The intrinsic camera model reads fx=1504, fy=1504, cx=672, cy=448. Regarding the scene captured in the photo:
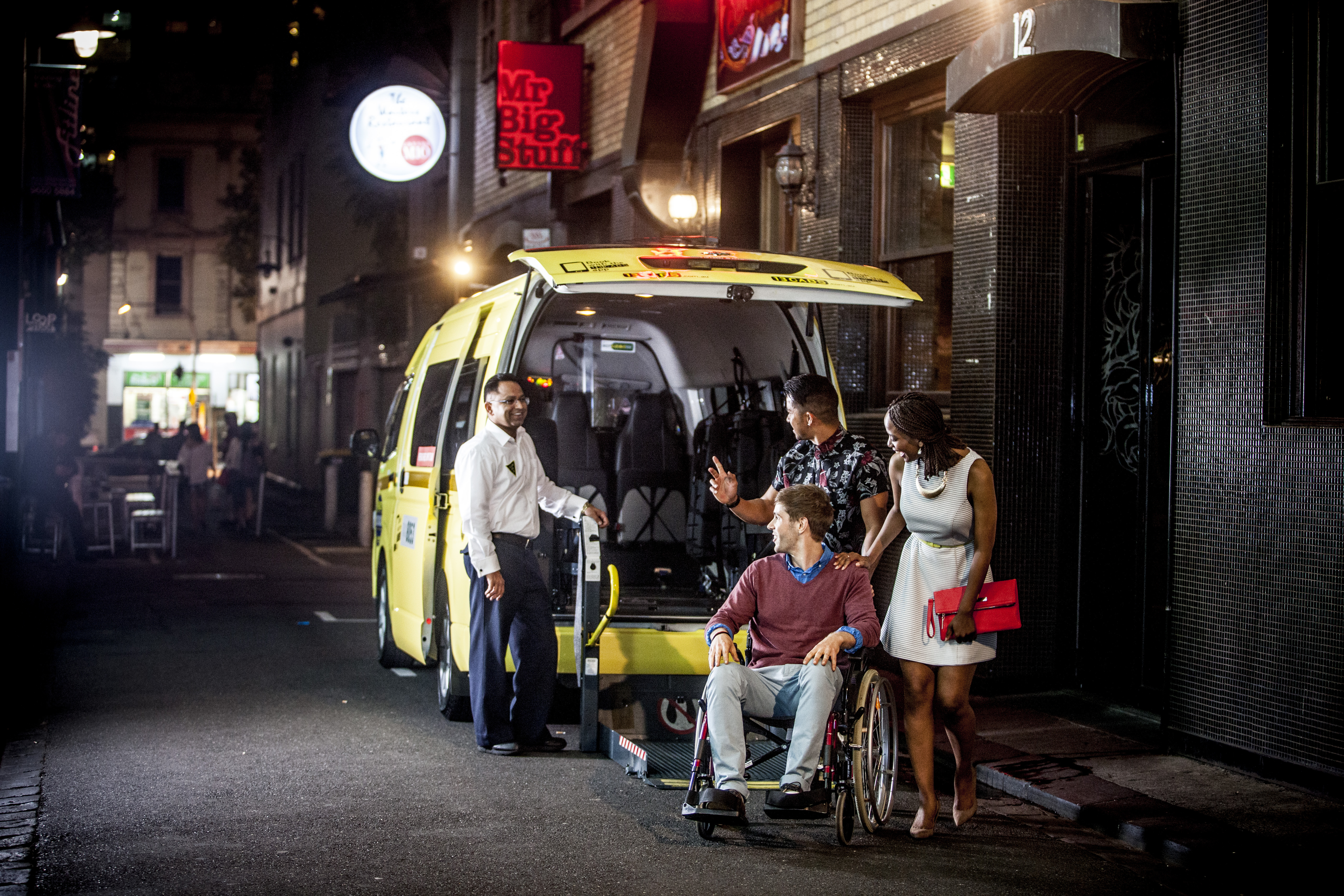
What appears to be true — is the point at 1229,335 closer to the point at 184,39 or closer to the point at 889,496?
the point at 889,496

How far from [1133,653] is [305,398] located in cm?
3389

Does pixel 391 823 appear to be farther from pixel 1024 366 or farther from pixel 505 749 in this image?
pixel 1024 366

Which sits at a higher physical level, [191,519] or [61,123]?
[61,123]

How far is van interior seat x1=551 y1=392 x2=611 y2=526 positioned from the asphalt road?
163 centimetres

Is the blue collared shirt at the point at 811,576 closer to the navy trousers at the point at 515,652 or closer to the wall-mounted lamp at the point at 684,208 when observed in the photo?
the navy trousers at the point at 515,652

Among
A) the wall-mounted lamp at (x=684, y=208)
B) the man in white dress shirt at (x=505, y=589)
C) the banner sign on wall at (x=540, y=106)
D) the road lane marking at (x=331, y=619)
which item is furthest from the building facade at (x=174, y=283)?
the man in white dress shirt at (x=505, y=589)

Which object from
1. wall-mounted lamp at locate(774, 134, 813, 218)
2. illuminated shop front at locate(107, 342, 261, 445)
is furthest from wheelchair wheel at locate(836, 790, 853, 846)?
illuminated shop front at locate(107, 342, 261, 445)

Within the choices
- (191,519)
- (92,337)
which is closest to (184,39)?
(92,337)

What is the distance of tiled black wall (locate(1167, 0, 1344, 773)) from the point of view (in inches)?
260

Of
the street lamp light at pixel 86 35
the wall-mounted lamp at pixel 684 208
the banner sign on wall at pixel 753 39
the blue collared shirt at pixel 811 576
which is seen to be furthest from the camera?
the street lamp light at pixel 86 35

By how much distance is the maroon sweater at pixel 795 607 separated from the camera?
6.12 meters

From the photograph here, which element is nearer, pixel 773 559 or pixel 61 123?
pixel 773 559

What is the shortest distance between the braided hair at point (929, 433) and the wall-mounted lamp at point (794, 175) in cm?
590

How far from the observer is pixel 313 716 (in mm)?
8594
